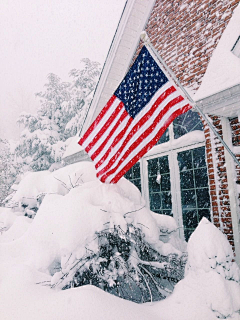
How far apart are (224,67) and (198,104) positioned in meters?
0.66

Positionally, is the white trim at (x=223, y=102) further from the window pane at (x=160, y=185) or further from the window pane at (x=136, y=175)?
the window pane at (x=136, y=175)

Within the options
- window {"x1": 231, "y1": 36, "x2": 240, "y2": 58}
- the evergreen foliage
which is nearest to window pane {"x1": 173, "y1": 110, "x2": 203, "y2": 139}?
window {"x1": 231, "y1": 36, "x2": 240, "y2": 58}

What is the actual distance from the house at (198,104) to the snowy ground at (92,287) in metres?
1.34

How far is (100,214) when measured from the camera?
348cm

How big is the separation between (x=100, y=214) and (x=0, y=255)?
1729 mm

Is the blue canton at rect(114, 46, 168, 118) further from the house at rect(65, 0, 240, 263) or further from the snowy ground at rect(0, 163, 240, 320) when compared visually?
the snowy ground at rect(0, 163, 240, 320)

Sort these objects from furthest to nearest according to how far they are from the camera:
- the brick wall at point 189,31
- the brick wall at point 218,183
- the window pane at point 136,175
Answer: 1. the window pane at point 136,175
2. the brick wall at point 189,31
3. the brick wall at point 218,183

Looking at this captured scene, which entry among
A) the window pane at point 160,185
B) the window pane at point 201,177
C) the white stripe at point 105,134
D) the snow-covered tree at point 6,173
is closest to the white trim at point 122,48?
the window pane at point 160,185

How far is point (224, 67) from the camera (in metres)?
4.03

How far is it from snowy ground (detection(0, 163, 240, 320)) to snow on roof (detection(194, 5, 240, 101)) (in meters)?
1.92

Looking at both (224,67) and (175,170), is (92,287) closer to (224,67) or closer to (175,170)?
(224,67)

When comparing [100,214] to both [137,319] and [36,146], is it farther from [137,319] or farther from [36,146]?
[36,146]

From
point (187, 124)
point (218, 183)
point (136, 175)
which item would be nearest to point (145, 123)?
point (218, 183)

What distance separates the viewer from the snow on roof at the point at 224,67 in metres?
3.78
